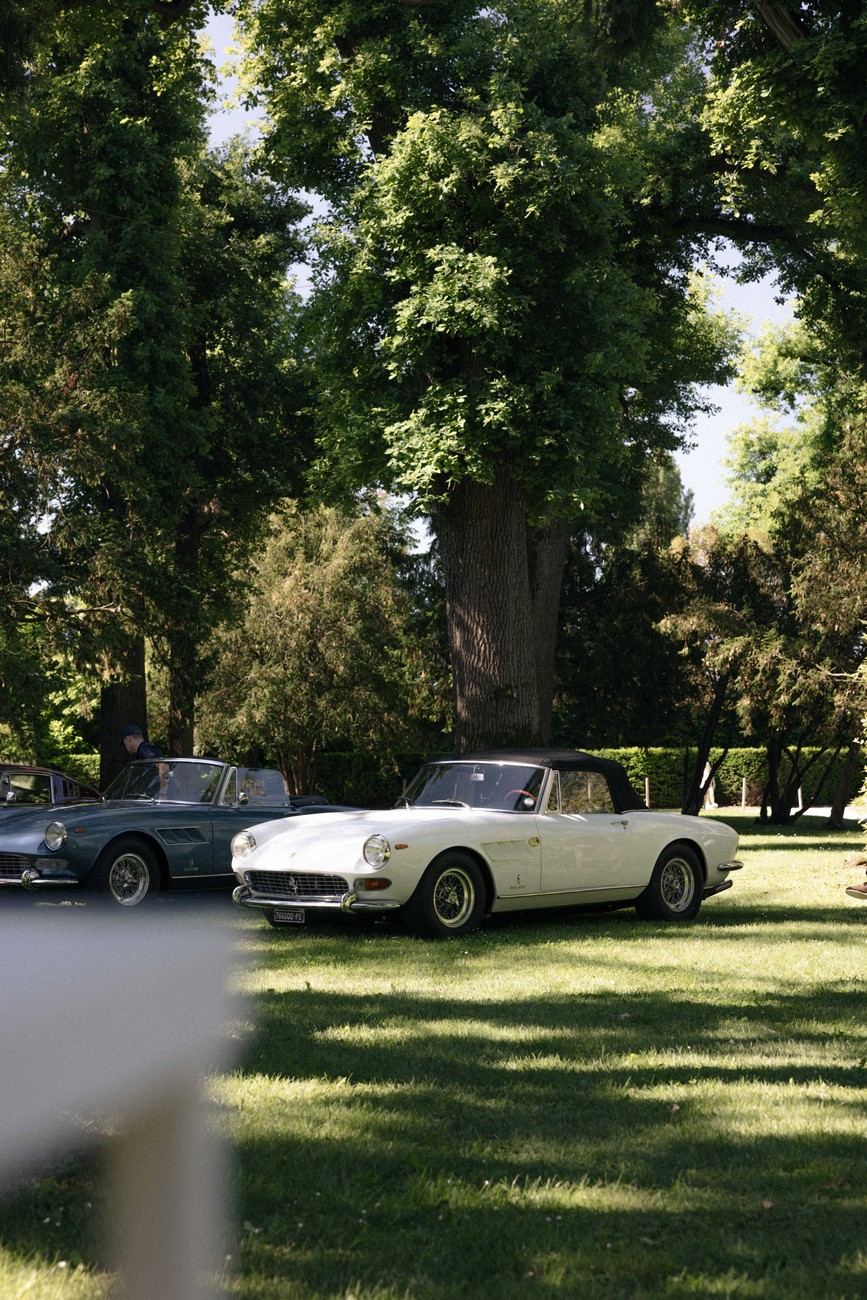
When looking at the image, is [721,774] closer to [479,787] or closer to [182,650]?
[182,650]

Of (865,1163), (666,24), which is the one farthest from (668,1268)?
(666,24)

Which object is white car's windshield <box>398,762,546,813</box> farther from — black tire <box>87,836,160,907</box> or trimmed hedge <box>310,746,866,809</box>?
trimmed hedge <box>310,746,866,809</box>

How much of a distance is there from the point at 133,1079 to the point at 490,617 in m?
12.0

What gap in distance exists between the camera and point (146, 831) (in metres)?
13.5

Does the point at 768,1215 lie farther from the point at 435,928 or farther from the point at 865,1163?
the point at 435,928

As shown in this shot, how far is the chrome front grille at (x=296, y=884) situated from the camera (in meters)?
10.6

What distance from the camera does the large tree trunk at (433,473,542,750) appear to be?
1694cm

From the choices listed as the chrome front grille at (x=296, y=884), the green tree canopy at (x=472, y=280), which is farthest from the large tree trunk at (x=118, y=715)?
the chrome front grille at (x=296, y=884)

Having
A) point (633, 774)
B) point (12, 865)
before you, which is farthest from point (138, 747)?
point (633, 774)

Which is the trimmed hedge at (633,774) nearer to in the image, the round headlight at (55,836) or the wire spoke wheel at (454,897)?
the round headlight at (55,836)

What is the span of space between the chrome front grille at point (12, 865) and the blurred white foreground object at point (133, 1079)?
307cm

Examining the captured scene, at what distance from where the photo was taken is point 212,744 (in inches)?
1351

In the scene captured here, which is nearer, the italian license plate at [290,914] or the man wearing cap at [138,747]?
the italian license plate at [290,914]

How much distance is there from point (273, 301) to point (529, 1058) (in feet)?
82.7
